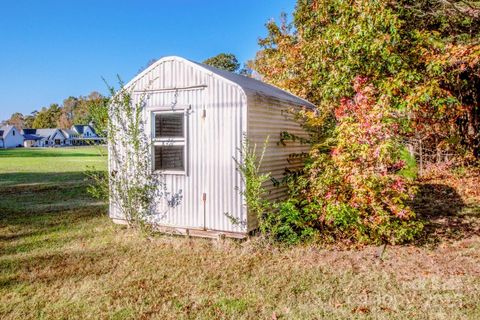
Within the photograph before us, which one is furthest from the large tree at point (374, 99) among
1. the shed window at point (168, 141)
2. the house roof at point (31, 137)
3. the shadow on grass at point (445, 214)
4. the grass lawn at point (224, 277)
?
the house roof at point (31, 137)

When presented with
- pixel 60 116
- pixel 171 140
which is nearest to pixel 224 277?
pixel 171 140

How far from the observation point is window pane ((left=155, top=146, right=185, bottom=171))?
7509 millimetres

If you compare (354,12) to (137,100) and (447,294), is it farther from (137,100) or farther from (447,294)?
(447,294)

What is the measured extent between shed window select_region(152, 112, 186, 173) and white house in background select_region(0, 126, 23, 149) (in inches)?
3216

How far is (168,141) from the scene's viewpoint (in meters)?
6.99

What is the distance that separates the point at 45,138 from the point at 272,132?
294 ft

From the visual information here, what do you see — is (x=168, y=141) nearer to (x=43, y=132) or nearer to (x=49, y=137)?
(x=49, y=137)

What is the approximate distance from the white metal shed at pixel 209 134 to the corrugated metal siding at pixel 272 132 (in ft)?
0.06

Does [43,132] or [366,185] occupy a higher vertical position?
[43,132]

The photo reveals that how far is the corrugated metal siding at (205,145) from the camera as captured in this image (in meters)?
6.30

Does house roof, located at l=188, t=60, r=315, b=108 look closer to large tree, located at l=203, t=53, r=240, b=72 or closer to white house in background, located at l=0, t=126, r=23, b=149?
large tree, located at l=203, t=53, r=240, b=72

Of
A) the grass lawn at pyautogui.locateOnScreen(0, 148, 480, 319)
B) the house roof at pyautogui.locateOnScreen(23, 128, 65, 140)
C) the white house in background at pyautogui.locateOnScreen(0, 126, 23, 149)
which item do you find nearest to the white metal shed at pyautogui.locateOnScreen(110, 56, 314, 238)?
the grass lawn at pyautogui.locateOnScreen(0, 148, 480, 319)

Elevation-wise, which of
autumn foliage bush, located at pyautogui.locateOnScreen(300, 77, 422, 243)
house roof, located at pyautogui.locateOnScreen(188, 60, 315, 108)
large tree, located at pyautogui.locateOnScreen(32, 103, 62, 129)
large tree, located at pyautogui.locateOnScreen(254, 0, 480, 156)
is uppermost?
large tree, located at pyautogui.locateOnScreen(32, 103, 62, 129)

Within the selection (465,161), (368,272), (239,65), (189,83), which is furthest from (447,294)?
(239,65)
